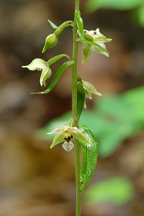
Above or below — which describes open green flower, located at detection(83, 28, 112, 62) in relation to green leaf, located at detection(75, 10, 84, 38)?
above

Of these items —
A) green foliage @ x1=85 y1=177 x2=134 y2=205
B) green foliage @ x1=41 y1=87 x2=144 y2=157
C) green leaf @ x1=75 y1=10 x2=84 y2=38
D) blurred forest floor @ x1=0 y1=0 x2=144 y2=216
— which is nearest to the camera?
green leaf @ x1=75 y1=10 x2=84 y2=38

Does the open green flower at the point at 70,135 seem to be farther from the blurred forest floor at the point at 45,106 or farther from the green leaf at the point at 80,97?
the blurred forest floor at the point at 45,106

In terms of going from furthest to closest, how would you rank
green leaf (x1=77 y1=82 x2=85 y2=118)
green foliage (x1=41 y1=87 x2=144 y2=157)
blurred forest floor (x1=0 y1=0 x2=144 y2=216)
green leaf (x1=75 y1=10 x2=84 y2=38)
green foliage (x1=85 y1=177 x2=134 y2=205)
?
blurred forest floor (x1=0 y1=0 x2=144 y2=216) < green foliage (x1=85 y1=177 x2=134 y2=205) < green foliage (x1=41 y1=87 x2=144 y2=157) < green leaf (x1=77 y1=82 x2=85 y2=118) < green leaf (x1=75 y1=10 x2=84 y2=38)

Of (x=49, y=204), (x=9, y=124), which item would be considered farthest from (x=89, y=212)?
(x=9, y=124)

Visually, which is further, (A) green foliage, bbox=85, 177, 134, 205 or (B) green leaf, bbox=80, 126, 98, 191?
(A) green foliage, bbox=85, 177, 134, 205

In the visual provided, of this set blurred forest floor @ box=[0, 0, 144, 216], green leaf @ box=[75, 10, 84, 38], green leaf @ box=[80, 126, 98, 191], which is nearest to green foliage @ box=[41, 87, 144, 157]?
blurred forest floor @ box=[0, 0, 144, 216]

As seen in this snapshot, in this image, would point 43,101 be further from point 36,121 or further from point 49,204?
point 49,204

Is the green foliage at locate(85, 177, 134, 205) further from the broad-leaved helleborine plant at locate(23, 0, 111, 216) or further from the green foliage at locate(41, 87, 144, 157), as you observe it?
the broad-leaved helleborine plant at locate(23, 0, 111, 216)
